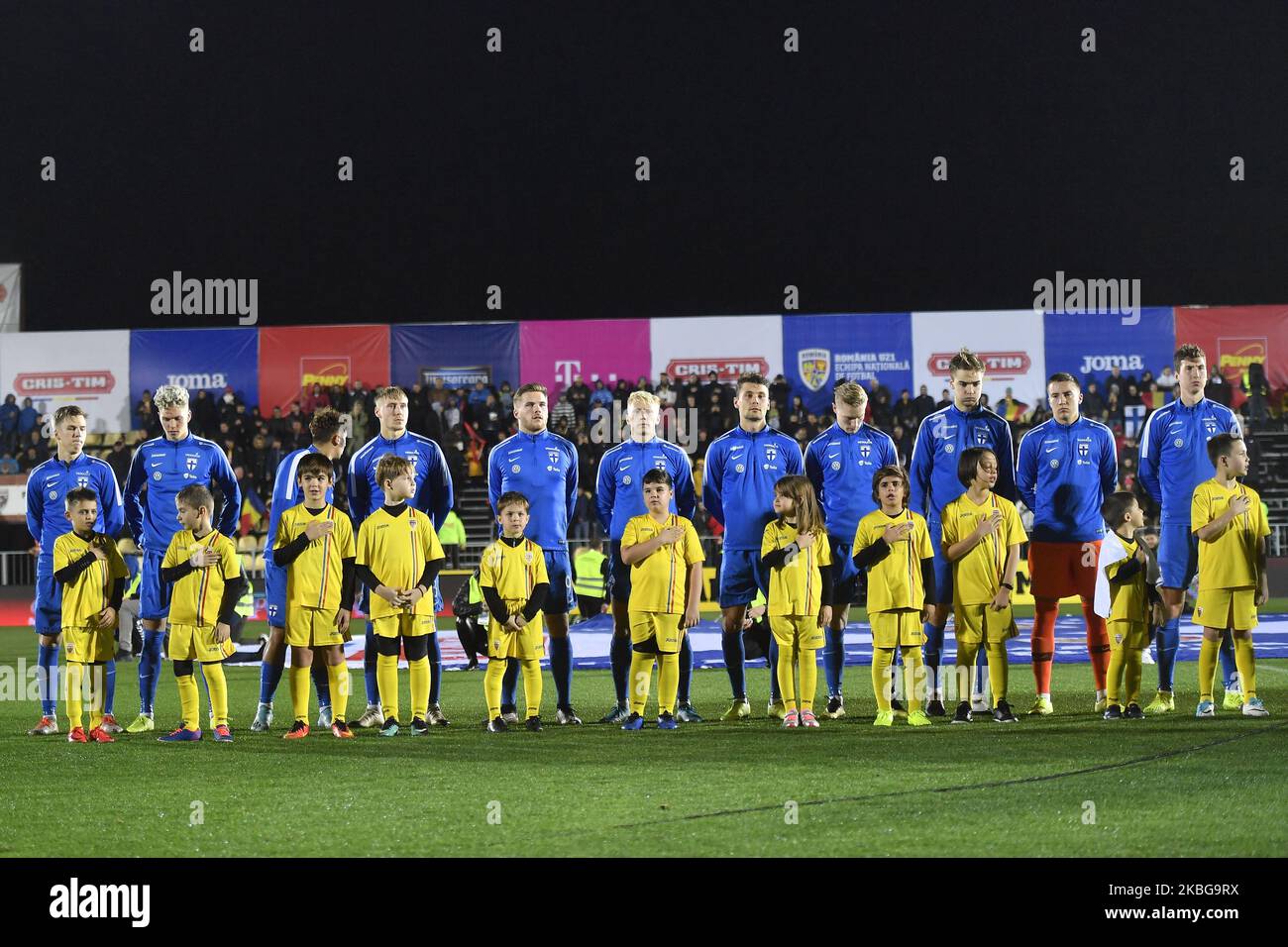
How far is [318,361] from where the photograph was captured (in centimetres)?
2436

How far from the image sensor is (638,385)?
23.9m

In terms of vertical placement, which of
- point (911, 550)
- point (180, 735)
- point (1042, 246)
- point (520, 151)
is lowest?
point (180, 735)

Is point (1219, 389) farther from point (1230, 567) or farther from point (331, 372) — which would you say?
point (1230, 567)

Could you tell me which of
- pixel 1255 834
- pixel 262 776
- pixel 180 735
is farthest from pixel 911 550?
pixel 180 735

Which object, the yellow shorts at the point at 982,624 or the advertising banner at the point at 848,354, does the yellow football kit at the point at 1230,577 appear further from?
the advertising banner at the point at 848,354

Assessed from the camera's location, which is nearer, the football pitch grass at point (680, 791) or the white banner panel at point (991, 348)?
the football pitch grass at point (680, 791)

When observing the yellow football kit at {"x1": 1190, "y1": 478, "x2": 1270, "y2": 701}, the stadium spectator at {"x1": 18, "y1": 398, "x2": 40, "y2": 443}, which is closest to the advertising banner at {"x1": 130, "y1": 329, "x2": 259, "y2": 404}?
the stadium spectator at {"x1": 18, "y1": 398, "x2": 40, "y2": 443}

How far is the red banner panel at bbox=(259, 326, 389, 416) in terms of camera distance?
24.3 metres

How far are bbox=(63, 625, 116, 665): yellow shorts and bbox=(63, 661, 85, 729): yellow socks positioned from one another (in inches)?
2.0

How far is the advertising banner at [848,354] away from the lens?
23453 millimetres

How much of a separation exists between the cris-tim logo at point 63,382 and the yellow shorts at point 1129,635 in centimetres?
2027

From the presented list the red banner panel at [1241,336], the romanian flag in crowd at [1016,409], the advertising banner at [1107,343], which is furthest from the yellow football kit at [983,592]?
the red banner panel at [1241,336]

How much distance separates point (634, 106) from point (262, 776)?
18.8 m
